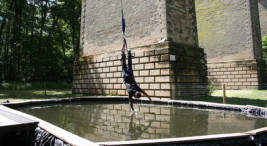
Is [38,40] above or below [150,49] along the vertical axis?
above

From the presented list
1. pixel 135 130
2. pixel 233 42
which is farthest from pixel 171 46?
pixel 233 42

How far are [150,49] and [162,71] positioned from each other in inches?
54.2

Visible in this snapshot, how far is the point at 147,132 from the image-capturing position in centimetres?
365

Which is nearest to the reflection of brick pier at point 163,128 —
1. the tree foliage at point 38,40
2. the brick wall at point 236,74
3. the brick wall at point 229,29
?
the brick wall at point 236,74

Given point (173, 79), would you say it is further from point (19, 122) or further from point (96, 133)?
point (19, 122)

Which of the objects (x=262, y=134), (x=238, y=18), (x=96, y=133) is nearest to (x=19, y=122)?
(x=96, y=133)

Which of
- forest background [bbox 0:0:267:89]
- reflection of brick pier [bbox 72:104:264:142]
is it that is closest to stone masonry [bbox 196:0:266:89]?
reflection of brick pier [bbox 72:104:264:142]

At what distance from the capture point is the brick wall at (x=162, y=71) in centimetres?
939

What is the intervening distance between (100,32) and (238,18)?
39.5 ft

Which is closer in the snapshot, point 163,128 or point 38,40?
point 163,128

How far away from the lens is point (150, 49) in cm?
1019

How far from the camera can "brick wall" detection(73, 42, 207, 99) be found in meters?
9.39

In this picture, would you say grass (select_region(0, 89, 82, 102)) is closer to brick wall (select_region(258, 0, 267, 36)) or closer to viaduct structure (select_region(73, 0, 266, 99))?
viaduct structure (select_region(73, 0, 266, 99))

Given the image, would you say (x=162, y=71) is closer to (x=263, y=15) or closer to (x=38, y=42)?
(x=263, y=15)
